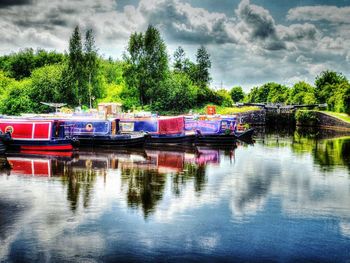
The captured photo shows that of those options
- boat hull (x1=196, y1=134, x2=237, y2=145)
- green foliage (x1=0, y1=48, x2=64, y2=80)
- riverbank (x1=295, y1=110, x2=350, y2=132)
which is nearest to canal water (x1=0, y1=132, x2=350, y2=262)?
boat hull (x1=196, y1=134, x2=237, y2=145)

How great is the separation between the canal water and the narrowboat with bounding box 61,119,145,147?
19.5ft

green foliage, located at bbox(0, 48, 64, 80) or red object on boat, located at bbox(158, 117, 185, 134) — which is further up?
green foliage, located at bbox(0, 48, 64, 80)

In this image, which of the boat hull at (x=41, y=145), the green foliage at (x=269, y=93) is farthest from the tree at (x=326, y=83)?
the boat hull at (x=41, y=145)

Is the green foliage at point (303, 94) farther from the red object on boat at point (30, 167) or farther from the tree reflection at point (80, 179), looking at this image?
the red object on boat at point (30, 167)

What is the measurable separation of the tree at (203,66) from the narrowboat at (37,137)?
44.4 m

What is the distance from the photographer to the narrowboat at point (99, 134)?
29.2 m

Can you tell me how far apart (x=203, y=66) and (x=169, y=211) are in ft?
193

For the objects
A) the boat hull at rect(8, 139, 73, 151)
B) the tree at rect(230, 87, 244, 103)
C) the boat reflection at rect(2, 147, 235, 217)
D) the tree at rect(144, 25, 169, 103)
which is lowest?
the boat reflection at rect(2, 147, 235, 217)

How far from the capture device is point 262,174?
800 inches

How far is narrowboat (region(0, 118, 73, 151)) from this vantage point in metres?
26.0

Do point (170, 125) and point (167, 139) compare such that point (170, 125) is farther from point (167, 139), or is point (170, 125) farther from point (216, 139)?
point (216, 139)

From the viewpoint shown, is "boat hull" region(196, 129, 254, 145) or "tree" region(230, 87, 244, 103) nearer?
"boat hull" region(196, 129, 254, 145)

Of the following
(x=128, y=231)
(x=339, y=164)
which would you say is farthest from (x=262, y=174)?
(x=128, y=231)

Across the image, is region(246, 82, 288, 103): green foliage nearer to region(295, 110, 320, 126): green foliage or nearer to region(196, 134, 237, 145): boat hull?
region(295, 110, 320, 126): green foliage
